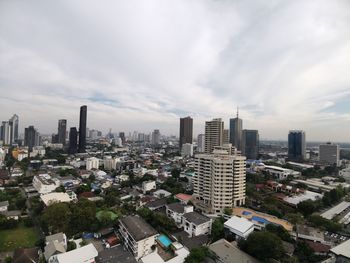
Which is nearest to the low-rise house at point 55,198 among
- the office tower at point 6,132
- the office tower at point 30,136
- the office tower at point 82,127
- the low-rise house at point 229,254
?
the low-rise house at point 229,254

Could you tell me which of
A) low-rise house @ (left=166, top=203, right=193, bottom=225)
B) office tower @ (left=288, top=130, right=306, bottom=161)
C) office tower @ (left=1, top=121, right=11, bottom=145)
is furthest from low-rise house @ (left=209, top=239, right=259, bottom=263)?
office tower @ (left=1, top=121, right=11, bottom=145)

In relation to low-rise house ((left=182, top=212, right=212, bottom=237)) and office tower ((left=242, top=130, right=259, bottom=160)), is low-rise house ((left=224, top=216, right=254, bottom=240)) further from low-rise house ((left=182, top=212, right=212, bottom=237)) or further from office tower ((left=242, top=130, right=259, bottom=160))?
office tower ((left=242, top=130, right=259, bottom=160))

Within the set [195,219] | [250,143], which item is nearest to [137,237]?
[195,219]

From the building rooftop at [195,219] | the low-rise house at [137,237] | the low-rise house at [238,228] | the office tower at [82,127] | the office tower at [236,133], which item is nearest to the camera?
the low-rise house at [137,237]

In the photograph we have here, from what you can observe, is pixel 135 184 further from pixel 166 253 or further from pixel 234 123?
pixel 234 123

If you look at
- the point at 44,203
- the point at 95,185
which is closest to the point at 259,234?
the point at 44,203

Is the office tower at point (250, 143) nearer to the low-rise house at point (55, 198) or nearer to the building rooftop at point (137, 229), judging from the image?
the low-rise house at point (55, 198)

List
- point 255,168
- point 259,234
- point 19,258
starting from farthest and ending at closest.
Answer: point 255,168 → point 259,234 → point 19,258
